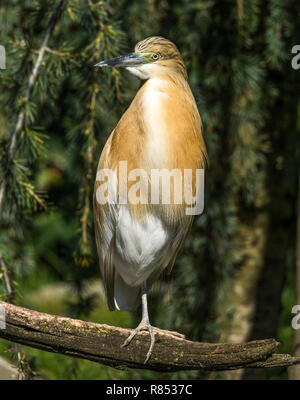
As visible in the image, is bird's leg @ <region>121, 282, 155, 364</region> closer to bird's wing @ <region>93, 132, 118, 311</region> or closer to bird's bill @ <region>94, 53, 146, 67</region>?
bird's wing @ <region>93, 132, 118, 311</region>

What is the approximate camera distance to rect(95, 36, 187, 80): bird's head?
183 cm

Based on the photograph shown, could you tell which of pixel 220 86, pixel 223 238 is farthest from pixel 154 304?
pixel 220 86

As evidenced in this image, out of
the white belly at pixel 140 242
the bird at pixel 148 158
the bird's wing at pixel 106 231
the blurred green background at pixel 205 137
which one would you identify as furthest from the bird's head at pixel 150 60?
the white belly at pixel 140 242

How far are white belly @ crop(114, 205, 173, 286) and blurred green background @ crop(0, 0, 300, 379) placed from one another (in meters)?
0.12

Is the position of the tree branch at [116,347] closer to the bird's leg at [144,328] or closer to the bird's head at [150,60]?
the bird's leg at [144,328]

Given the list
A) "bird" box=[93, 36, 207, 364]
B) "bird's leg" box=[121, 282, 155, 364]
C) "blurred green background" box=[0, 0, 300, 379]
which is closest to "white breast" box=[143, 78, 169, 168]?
"bird" box=[93, 36, 207, 364]

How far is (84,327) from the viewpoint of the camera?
5.44ft

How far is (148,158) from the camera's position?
1.85 meters

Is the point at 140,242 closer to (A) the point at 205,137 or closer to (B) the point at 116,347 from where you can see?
(B) the point at 116,347

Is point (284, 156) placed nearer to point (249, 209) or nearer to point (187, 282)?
point (249, 209)

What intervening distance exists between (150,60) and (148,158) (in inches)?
12.2

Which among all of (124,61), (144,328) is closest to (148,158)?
(124,61)

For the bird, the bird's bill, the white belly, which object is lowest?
the white belly
